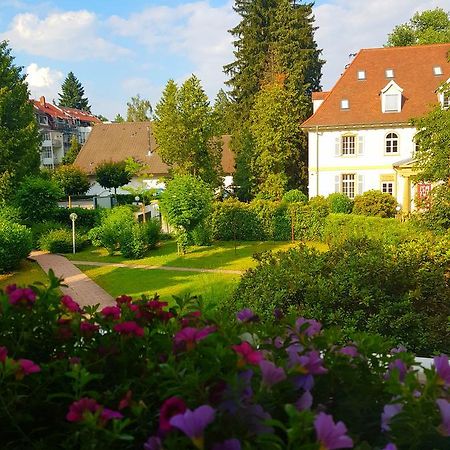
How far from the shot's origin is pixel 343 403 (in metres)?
1.46

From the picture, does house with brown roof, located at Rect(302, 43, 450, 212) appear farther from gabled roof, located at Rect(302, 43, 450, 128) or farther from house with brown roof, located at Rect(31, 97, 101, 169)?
house with brown roof, located at Rect(31, 97, 101, 169)

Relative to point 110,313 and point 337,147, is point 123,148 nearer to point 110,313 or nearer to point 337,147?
point 337,147

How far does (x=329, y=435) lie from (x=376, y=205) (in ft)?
81.0

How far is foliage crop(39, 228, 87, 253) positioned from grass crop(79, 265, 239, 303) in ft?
15.2

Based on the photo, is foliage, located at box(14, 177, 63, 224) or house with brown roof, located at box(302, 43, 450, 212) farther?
house with brown roof, located at box(302, 43, 450, 212)

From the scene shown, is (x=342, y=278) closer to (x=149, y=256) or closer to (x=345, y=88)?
(x=149, y=256)


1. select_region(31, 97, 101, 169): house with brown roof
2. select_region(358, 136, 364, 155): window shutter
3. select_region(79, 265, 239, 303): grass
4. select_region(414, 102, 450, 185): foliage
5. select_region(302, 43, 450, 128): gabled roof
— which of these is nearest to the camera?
select_region(414, 102, 450, 185): foliage

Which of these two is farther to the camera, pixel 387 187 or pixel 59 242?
pixel 387 187

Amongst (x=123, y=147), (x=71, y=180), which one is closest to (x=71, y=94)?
(x=123, y=147)

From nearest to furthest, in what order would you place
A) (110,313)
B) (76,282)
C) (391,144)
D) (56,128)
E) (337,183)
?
(110,313) < (76,282) < (391,144) < (337,183) < (56,128)

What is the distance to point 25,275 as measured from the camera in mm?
16328

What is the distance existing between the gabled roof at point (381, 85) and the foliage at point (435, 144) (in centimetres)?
1758

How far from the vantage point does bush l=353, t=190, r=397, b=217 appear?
964 inches

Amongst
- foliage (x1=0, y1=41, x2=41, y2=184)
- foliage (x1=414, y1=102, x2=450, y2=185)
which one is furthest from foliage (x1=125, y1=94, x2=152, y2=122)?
foliage (x1=414, y1=102, x2=450, y2=185)
